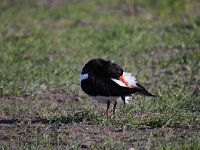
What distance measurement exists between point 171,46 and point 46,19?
3810 millimetres

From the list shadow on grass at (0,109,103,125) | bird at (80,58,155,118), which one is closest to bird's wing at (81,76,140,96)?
bird at (80,58,155,118)

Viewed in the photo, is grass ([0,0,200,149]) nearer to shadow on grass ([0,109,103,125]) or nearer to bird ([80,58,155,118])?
shadow on grass ([0,109,103,125])

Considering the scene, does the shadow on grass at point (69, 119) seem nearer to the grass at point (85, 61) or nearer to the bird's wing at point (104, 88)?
the grass at point (85, 61)

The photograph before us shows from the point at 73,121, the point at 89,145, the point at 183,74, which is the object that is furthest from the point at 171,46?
the point at 89,145

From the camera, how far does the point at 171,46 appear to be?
38.6 ft

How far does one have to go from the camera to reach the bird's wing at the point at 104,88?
260 inches

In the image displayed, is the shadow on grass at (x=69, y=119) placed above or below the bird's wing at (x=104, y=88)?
below

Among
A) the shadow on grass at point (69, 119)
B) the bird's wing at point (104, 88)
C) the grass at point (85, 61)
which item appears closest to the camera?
the grass at point (85, 61)

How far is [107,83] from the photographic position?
22.3 ft

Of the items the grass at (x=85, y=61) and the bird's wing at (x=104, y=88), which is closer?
the grass at (x=85, y=61)

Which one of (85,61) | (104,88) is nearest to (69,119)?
(104,88)

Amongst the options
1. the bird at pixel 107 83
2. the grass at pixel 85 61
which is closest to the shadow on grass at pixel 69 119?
the grass at pixel 85 61

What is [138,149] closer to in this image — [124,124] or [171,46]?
[124,124]

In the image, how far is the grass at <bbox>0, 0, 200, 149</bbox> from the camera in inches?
250
